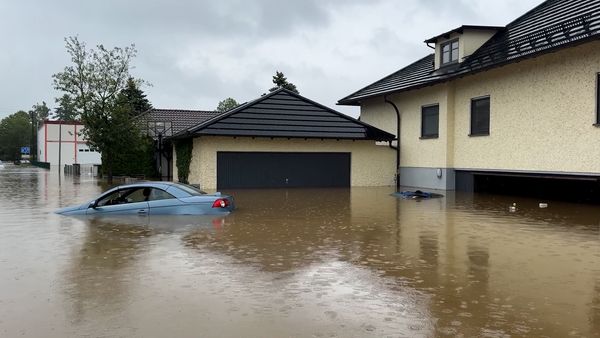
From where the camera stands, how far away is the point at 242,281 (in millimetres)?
6898

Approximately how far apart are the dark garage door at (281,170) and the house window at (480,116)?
7.07 metres

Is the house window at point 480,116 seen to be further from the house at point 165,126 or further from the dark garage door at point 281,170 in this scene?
the house at point 165,126

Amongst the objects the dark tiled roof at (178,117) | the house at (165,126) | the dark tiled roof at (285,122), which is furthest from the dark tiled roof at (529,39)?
the dark tiled roof at (178,117)

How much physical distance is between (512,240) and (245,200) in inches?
411

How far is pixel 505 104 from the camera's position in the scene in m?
20.4

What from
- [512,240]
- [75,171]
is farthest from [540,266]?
[75,171]

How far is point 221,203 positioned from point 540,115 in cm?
1175

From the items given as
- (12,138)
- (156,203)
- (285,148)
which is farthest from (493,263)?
(12,138)

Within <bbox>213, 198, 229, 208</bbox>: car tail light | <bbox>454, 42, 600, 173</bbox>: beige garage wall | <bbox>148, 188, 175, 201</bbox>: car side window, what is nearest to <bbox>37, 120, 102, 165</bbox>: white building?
<bbox>454, 42, 600, 173</bbox>: beige garage wall

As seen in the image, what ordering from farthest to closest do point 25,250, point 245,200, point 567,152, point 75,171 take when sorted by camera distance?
point 75,171
point 245,200
point 567,152
point 25,250

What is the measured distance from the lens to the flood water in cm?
519

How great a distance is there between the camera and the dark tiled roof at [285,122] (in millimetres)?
24641

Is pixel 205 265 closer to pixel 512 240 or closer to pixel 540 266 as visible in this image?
pixel 540 266

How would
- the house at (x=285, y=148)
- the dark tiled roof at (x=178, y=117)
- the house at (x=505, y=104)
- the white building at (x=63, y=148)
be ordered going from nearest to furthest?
1. the house at (x=505, y=104)
2. the house at (x=285, y=148)
3. the dark tiled roof at (x=178, y=117)
4. the white building at (x=63, y=148)
